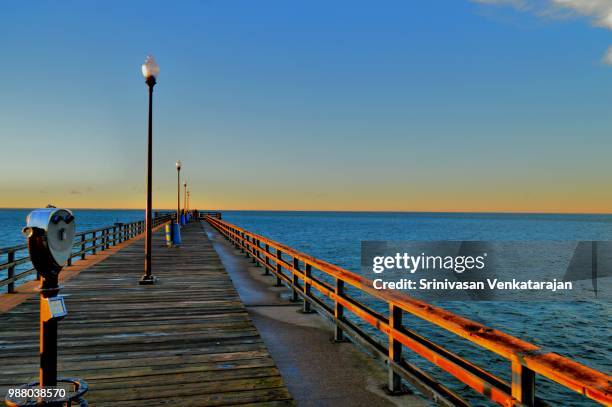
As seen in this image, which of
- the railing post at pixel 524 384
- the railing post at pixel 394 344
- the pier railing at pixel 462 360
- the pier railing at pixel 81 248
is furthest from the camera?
the pier railing at pixel 81 248

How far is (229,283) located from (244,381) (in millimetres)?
6122

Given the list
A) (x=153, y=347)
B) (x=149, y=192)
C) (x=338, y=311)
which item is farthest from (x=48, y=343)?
(x=149, y=192)

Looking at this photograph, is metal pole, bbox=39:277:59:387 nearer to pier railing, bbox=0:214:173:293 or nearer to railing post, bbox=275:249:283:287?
pier railing, bbox=0:214:173:293

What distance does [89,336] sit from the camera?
603 cm

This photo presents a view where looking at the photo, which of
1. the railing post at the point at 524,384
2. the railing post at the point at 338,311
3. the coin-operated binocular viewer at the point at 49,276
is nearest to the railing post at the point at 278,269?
the railing post at the point at 338,311

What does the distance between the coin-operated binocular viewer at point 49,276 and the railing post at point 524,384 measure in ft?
10.0

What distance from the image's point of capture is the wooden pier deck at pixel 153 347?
4.23 m

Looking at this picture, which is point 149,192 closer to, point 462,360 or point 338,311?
point 338,311

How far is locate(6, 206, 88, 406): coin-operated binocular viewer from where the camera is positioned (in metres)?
3.10

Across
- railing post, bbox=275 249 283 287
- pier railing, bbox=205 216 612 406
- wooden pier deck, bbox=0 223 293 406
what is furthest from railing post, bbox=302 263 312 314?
railing post, bbox=275 249 283 287

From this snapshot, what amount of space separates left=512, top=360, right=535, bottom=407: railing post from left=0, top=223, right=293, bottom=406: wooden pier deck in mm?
2178

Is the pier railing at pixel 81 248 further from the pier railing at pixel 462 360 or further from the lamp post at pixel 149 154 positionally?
the pier railing at pixel 462 360

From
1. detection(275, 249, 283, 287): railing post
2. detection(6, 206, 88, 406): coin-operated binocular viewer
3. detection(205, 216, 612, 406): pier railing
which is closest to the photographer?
detection(205, 216, 612, 406): pier railing

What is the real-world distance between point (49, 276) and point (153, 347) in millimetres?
2675
